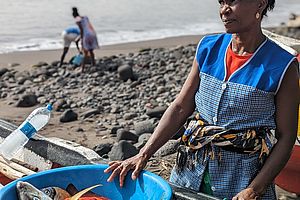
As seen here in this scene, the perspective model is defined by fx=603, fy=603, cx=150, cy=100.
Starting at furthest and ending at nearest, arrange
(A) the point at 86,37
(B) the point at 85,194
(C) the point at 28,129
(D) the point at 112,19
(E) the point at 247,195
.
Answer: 1. (D) the point at 112,19
2. (A) the point at 86,37
3. (C) the point at 28,129
4. (B) the point at 85,194
5. (E) the point at 247,195

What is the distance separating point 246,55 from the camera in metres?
2.57

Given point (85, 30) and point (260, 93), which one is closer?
point (260, 93)

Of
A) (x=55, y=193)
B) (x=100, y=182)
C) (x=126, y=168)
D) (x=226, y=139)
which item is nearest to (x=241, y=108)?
(x=226, y=139)

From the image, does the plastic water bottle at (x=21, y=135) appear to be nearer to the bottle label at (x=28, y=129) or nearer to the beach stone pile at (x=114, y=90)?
the bottle label at (x=28, y=129)

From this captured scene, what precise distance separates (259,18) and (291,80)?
299 mm

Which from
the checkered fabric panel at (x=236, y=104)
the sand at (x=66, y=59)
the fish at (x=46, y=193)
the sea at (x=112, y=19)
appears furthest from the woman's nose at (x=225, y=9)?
the sea at (x=112, y=19)

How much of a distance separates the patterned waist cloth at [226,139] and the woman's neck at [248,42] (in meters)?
0.34

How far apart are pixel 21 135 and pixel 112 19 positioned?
15.1m

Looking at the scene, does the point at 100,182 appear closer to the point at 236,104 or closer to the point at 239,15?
the point at 236,104

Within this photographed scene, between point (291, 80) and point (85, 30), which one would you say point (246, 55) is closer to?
point (291, 80)

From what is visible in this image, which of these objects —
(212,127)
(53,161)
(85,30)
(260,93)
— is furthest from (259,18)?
(85,30)

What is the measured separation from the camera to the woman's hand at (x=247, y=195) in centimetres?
250

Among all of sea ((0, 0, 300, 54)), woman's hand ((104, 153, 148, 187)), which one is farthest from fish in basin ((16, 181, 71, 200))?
sea ((0, 0, 300, 54))

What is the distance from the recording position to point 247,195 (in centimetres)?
250
